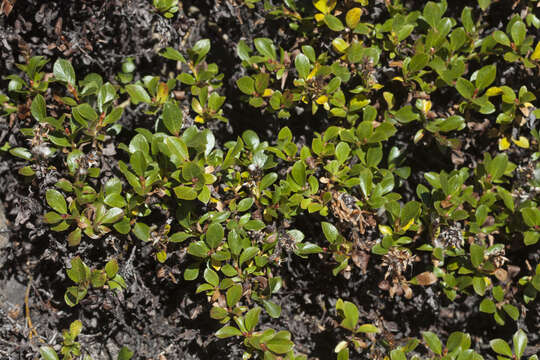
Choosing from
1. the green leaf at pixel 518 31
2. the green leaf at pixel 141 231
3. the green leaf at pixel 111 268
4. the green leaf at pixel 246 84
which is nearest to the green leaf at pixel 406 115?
the green leaf at pixel 518 31

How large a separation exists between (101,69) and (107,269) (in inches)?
37.0

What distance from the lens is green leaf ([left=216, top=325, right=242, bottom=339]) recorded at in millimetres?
Result: 1865

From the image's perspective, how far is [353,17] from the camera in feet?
6.75

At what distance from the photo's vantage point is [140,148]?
1.91m

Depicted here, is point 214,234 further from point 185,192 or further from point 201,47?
point 201,47

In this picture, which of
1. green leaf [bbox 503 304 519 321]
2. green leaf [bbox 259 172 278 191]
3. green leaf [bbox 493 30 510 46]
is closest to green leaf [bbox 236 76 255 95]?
green leaf [bbox 259 172 278 191]

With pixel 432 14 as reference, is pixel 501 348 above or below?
below

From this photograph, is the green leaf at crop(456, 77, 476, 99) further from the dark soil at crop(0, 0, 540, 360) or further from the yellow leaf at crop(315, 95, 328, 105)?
the yellow leaf at crop(315, 95, 328, 105)

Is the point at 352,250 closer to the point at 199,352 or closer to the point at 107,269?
the point at 199,352

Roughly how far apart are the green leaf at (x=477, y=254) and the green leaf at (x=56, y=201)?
163cm

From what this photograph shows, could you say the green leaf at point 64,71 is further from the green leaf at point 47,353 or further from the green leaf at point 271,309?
the green leaf at point 271,309

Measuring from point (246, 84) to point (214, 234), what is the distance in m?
0.65

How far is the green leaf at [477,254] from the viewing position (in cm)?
199

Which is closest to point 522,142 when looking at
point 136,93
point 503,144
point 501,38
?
point 503,144
